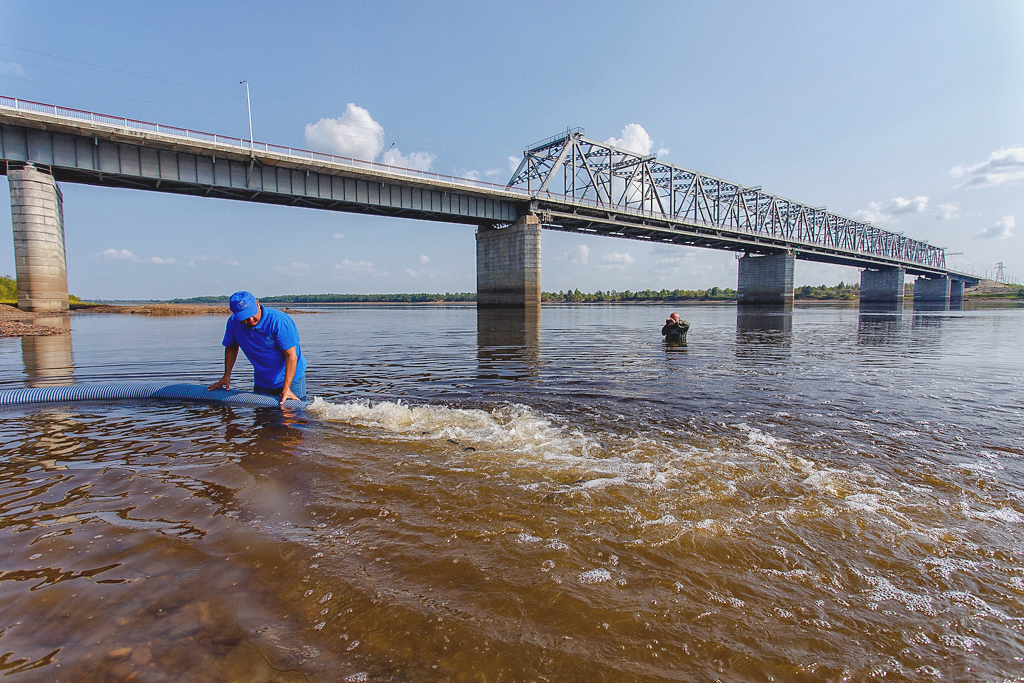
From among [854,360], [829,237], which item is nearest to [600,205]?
[854,360]

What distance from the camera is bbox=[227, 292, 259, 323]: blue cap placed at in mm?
6103

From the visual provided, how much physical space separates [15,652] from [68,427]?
224 inches

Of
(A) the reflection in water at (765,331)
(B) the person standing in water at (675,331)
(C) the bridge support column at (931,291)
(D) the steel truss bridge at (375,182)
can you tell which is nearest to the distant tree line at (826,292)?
(C) the bridge support column at (931,291)

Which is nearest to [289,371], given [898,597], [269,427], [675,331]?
[269,427]

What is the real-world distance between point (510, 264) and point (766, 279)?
60850mm

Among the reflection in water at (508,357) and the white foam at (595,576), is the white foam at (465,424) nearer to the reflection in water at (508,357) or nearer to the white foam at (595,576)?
the white foam at (595,576)

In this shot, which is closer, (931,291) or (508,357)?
(508,357)

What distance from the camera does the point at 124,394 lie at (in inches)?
315

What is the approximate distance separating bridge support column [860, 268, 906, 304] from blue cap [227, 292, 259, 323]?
142m

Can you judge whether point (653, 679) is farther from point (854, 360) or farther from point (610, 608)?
point (854, 360)

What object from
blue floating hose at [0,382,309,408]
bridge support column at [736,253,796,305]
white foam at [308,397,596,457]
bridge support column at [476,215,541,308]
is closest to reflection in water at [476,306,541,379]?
white foam at [308,397,596,457]

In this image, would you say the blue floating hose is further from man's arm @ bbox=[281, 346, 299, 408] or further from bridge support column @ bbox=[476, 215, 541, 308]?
bridge support column @ bbox=[476, 215, 541, 308]

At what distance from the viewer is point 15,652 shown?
6.73 feet

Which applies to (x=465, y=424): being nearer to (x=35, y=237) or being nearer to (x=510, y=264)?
(x=35, y=237)
